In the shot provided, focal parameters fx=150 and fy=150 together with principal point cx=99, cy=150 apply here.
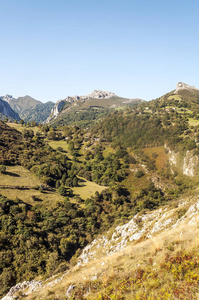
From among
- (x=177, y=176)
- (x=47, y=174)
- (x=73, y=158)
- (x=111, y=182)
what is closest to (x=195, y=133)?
(x=177, y=176)

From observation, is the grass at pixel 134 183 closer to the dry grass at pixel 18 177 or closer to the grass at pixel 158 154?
the grass at pixel 158 154

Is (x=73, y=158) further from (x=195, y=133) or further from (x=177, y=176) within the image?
(x=195, y=133)

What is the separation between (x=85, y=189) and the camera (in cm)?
9144

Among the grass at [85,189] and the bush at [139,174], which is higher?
the bush at [139,174]

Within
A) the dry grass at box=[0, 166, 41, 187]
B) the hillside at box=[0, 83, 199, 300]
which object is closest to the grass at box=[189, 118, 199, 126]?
the hillside at box=[0, 83, 199, 300]

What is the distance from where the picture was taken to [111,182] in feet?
332

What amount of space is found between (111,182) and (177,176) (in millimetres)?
51856

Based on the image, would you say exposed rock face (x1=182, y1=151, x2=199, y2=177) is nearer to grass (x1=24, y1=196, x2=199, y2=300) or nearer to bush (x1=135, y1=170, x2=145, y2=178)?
bush (x1=135, y1=170, x2=145, y2=178)

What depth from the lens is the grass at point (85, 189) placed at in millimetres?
84300

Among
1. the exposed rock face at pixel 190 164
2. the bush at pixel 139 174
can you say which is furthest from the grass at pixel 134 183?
the exposed rock face at pixel 190 164

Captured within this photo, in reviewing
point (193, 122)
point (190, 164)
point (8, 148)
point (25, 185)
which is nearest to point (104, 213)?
point (25, 185)

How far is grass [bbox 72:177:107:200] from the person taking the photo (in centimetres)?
8430

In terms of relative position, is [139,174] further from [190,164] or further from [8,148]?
[8,148]

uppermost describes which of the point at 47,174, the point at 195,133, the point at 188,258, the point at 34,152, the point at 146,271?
the point at 195,133
